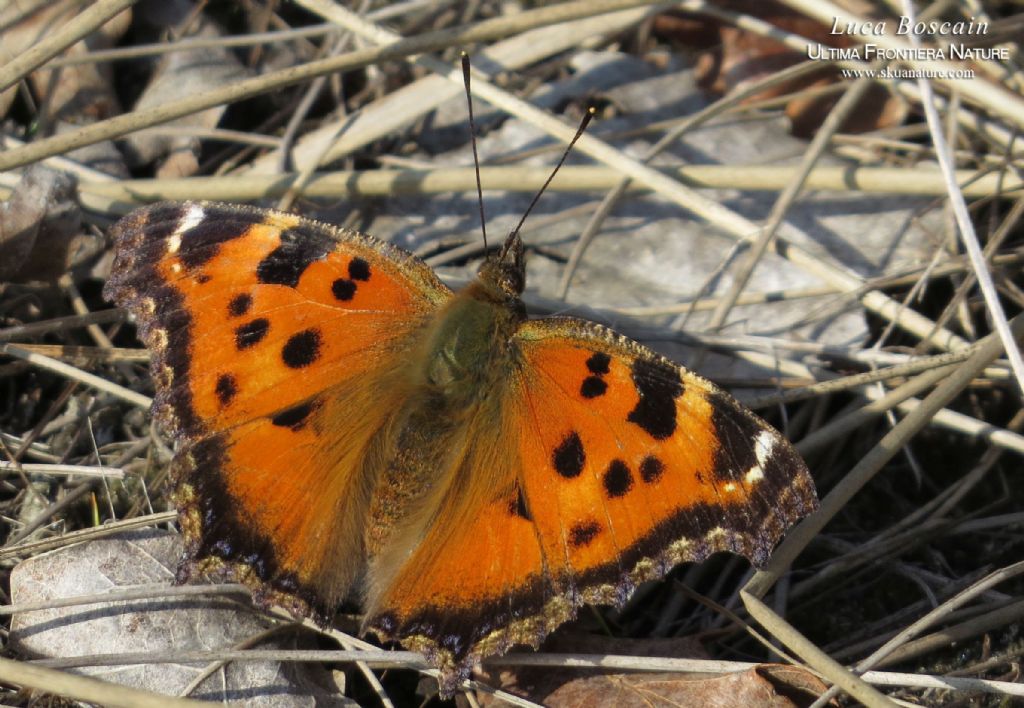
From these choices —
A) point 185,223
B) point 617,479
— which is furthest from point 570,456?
point 185,223

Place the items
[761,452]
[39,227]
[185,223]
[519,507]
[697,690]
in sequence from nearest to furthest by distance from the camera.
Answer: [761,452]
[519,507]
[697,690]
[185,223]
[39,227]

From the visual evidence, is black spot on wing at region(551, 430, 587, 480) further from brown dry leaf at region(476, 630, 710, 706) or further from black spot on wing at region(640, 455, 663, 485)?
brown dry leaf at region(476, 630, 710, 706)

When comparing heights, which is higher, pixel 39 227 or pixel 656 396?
pixel 39 227

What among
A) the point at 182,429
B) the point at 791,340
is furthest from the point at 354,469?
the point at 791,340

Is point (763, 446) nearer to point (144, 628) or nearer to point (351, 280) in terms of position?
point (351, 280)

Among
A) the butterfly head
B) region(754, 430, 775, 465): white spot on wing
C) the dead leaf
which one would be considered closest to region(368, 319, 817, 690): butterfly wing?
region(754, 430, 775, 465): white spot on wing

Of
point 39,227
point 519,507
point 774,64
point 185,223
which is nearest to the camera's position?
point 519,507

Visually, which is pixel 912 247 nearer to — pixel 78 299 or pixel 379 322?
pixel 379 322
